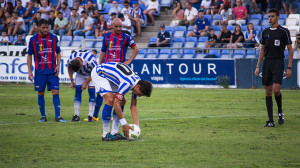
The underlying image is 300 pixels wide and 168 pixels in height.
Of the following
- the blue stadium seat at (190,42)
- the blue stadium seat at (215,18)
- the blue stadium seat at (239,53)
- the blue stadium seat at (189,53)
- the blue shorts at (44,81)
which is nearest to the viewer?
the blue shorts at (44,81)

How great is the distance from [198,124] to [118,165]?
4.90 metres

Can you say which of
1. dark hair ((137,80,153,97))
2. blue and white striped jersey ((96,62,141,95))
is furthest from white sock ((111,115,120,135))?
dark hair ((137,80,153,97))

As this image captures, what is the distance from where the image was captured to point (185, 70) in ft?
77.4

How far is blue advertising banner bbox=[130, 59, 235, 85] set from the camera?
75.1 ft

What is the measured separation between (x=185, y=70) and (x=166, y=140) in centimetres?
1497

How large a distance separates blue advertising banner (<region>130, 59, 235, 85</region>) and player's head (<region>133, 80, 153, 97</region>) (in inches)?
595

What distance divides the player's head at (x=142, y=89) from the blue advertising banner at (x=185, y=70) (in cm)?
1512

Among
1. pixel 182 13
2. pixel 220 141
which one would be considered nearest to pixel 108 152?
pixel 220 141

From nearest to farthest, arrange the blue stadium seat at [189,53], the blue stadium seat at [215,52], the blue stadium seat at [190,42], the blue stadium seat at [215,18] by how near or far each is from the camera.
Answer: the blue stadium seat at [215,52]
the blue stadium seat at [189,53]
the blue stadium seat at [190,42]
the blue stadium seat at [215,18]

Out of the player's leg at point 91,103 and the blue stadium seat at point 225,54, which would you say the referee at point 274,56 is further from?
the blue stadium seat at point 225,54

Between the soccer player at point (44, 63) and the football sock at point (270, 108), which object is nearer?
the football sock at point (270, 108)

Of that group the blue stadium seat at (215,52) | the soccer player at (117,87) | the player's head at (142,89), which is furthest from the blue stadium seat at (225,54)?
the player's head at (142,89)

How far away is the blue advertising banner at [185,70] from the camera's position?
Answer: 22.9 m

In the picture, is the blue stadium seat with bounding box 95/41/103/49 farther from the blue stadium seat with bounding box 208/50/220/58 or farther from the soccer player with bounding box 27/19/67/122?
the soccer player with bounding box 27/19/67/122
